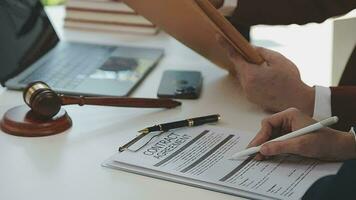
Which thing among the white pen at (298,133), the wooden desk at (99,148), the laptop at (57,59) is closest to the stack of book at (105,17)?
the laptop at (57,59)

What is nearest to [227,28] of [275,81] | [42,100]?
[275,81]

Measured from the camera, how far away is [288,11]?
1.42 meters

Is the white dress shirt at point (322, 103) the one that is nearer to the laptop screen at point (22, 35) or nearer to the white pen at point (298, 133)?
the white pen at point (298, 133)

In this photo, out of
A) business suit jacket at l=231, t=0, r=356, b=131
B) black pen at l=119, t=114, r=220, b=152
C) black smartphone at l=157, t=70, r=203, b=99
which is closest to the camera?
black pen at l=119, t=114, r=220, b=152

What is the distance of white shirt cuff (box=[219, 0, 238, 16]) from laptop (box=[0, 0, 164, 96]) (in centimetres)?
22

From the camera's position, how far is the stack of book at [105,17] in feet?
5.53

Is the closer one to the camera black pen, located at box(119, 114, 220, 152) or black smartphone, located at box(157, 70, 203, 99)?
black pen, located at box(119, 114, 220, 152)

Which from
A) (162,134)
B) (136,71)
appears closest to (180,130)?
(162,134)

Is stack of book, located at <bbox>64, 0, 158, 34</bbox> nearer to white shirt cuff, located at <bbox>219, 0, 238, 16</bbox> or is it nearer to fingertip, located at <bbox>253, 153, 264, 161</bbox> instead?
white shirt cuff, located at <bbox>219, 0, 238, 16</bbox>

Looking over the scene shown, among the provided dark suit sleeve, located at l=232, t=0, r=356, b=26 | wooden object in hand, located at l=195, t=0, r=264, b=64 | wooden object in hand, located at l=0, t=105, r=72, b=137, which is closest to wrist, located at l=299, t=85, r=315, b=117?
wooden object in hand, located at l=195, t=0, r=264, b=64

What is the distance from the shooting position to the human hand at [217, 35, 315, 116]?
1110 millimetres

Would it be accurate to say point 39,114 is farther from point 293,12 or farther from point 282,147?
point 293,12

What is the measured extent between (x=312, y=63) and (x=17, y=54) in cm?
73

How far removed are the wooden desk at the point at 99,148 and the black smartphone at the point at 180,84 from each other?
0.02 m
